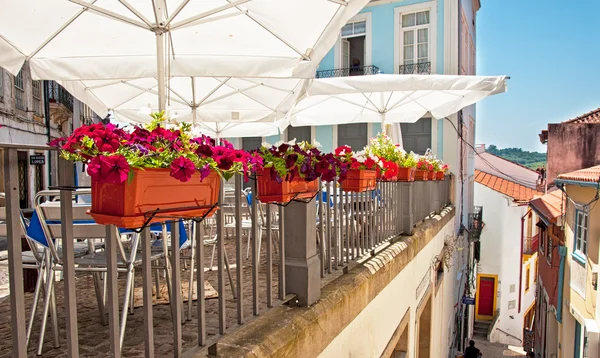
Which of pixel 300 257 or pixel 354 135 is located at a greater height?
pixel 354 135

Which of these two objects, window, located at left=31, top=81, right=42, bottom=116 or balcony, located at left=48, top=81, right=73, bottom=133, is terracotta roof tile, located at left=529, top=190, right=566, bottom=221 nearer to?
window, located at left=31, top=81, right=42, bottom=116

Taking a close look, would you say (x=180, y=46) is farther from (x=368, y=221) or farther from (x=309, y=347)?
(x=309, y=347)

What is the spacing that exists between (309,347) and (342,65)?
1298 cm

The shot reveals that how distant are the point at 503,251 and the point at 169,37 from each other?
25.9 metres

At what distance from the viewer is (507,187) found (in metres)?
27.7

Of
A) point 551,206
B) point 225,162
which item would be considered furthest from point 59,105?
point 225,162

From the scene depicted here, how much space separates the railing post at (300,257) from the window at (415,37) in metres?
12.0

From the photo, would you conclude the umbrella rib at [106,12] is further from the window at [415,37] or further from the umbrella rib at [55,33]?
the window at [415,37]

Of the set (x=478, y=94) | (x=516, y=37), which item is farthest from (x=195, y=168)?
(x=516, y=37)

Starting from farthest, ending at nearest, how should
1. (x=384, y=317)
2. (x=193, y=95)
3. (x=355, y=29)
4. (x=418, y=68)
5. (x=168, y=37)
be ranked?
(x=355, y=29) < (x=418, y=68) < (x=193, y=95) < (x=168, y=37) < (x=384, y=317)

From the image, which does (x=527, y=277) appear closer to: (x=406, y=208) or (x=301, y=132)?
(x=301, y=132)

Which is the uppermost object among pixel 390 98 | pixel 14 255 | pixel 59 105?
pixel 59 105

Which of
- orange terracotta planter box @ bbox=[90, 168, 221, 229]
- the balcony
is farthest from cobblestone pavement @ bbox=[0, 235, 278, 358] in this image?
the balcony

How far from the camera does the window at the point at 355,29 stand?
14.7 meters
